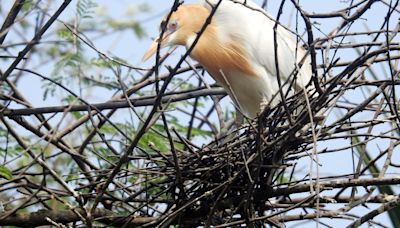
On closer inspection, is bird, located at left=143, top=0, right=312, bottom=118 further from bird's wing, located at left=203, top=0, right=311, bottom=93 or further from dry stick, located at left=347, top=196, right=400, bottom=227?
dry stick, located at left=347, top=196, right=400, bottom=227

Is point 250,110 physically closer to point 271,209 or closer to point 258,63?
point 258,63

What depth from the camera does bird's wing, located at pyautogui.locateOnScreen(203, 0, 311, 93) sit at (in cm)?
455

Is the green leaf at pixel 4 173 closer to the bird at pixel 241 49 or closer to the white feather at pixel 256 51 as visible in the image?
the bird at pixel 241 49

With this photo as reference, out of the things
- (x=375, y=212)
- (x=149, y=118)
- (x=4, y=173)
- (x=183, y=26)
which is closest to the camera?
(x=149, y=118)

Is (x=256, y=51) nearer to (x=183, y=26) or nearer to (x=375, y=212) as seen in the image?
(x=183, y=26)

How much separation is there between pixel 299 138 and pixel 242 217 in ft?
1.34

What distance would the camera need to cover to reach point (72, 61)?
4781 mm

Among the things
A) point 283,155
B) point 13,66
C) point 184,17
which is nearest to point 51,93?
point 184,17

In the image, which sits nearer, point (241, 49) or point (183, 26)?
point (241, 49)

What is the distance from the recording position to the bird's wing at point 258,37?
4.55 meters

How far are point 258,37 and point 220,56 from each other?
0.22 m

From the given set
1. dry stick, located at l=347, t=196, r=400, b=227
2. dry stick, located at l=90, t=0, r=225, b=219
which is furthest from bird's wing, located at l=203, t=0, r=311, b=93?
dry stick, located at l=90, t=0, r=225, b=219

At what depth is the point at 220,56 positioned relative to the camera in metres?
4.59

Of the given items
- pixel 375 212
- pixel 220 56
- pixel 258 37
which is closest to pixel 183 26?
pixel 220 56
